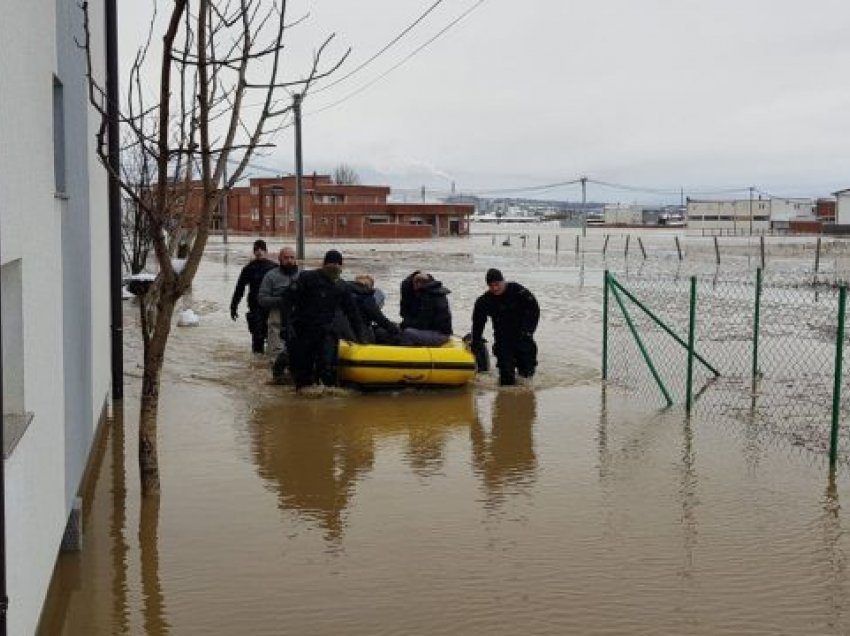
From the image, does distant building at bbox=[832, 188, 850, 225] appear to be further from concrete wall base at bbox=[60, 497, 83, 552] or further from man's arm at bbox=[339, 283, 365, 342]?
concrete wall base at bbox=[60, 497, 83, 552]

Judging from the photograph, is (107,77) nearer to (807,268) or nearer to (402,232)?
(807,268)

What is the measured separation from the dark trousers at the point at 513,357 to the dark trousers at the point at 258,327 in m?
3.57

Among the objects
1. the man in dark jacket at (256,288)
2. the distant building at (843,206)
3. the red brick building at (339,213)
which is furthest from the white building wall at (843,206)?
the man in dark jacket at (256,288)

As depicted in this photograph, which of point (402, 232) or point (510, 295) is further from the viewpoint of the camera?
point (402, 232)

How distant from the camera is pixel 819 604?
5688mm

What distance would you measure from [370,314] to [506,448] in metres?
3.58

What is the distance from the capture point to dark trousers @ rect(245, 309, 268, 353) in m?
14.6

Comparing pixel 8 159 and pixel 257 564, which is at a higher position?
pixel 8 159

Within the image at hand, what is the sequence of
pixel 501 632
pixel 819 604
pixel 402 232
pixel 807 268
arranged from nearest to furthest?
pixel 501 632, pixel 819 604, pixel 807 268, pixel 402 232

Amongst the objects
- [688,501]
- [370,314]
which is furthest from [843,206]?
[688,501]

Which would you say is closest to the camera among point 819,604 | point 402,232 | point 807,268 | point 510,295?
point 819,604

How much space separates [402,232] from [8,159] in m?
81.5

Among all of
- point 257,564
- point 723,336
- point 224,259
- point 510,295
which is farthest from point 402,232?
point 257,564

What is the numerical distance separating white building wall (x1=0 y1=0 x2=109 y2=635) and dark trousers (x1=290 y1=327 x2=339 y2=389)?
411 centimetres
